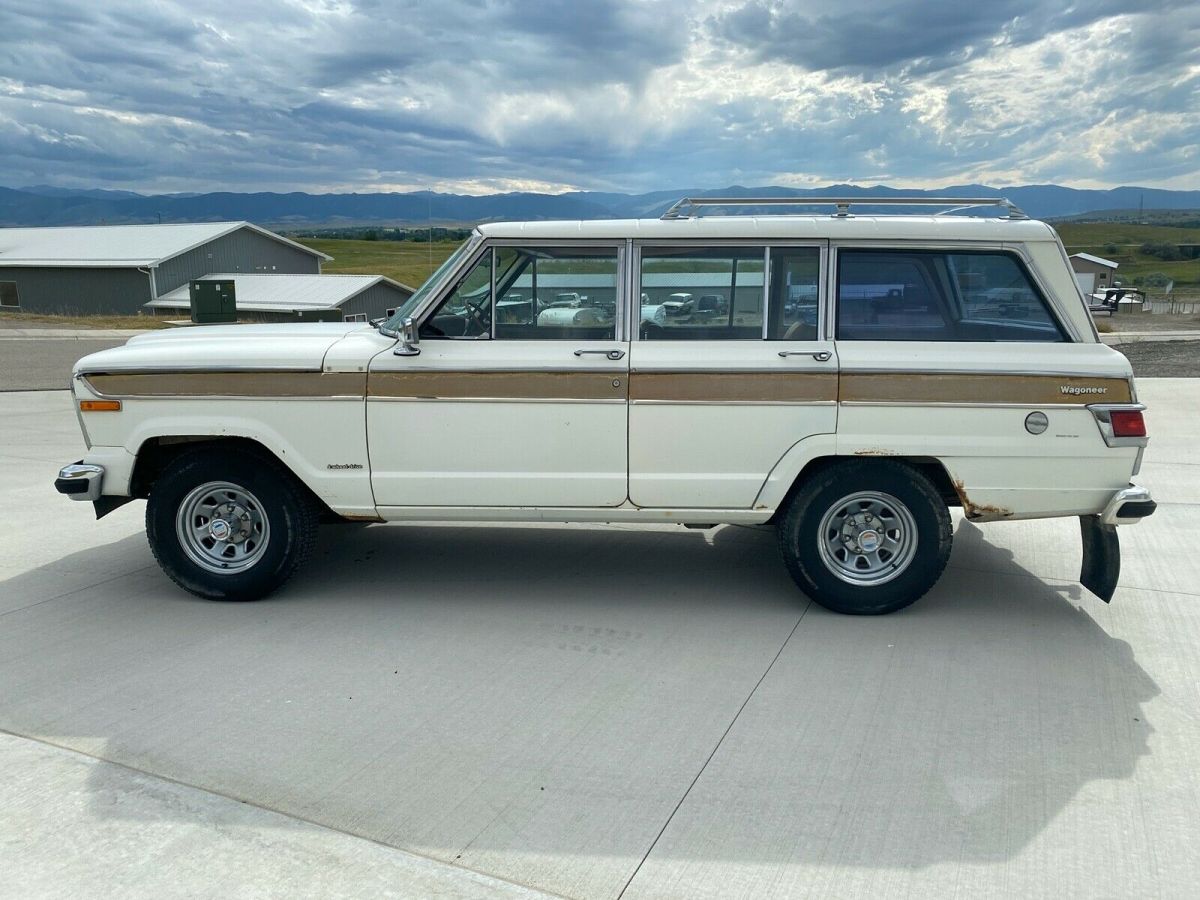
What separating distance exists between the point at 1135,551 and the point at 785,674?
129 inches

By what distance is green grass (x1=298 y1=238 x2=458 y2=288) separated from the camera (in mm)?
69000

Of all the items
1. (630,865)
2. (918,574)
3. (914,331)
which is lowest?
(630,865)

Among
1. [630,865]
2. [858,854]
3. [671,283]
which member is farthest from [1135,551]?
[630,865]

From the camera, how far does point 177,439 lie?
213 inches

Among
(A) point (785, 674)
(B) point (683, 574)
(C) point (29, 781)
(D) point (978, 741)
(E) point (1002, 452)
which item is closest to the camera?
(C) point (29, 781)

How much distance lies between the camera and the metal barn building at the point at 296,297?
48125 millimetres

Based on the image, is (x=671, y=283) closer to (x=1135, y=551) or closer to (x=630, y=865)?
(x=630, y=865)

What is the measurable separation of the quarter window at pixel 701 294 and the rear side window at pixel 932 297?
46 centimetres

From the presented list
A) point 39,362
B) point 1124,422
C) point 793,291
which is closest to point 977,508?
point 1124,422

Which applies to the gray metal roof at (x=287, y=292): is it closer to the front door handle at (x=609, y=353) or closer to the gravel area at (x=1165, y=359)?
the gravel area at (x=1165, y=359)

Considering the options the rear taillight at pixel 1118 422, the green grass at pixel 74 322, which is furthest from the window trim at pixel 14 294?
the rear taillight at pixel 1118 422

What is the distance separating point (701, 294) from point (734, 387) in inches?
20.9

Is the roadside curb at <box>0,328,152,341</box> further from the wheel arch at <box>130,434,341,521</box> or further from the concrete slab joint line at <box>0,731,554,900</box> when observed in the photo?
the concrete slab joint line at <box>0,731,554,900</box>

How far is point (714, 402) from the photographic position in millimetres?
5082
